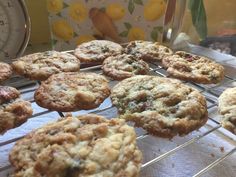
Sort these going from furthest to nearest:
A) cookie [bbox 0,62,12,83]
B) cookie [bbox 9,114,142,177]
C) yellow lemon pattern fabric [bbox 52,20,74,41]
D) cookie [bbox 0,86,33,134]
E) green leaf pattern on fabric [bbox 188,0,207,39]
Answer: green leaf pattern on fabric [bbox 188,0,207,39], yellow lemon pattern fabric [bbox 52,20,74,41], cookie [bbox 0,62,12,83], cookie [bbox 0,86,33,134], cookie [bbox 9,114,142,177]

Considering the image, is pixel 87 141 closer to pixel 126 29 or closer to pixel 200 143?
pixel 200 143

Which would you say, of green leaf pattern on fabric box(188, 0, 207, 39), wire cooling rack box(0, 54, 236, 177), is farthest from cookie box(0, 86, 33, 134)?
green leaf pattern on fabric box(188, 0, 207, 39)

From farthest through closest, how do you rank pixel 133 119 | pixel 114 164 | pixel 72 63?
pixel 72 63, pixel 133 119, pixel 114 164

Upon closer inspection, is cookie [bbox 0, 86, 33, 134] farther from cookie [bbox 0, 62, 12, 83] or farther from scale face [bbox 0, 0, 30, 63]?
scale face [bbox 0, 0, 30, 63]

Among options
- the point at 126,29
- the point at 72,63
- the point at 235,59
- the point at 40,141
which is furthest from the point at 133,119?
the point at 235,59

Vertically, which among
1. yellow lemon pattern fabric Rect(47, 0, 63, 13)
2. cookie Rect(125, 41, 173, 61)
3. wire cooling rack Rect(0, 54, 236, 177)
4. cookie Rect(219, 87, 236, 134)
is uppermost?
yellow lemon pattern fabric Rect(47, 0, 63, 13)

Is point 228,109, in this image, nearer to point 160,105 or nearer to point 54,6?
point 160,105
